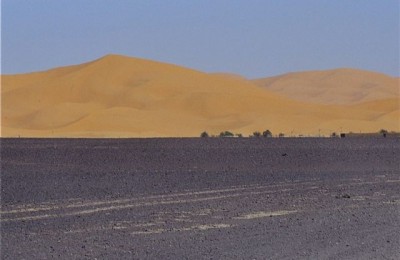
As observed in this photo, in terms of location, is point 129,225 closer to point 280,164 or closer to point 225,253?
point 225,253

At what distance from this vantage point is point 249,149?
36.5 metres

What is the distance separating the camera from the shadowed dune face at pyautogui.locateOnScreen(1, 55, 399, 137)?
8244 centimetres

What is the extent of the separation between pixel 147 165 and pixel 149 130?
167 ft

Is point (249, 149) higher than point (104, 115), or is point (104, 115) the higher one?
point (104, 115)

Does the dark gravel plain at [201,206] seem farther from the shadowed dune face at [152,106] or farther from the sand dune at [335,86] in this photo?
the sand dune at [335,86]

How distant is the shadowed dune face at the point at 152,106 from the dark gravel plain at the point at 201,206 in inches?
1590

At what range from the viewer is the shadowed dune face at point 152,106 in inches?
3246

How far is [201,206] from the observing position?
56.5 feet

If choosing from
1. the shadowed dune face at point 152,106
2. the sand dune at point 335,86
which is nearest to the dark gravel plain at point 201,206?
the shadowed dune face at point 152,106

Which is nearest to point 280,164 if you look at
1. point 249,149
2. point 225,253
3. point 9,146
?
point 249,149

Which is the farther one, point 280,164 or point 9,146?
point 9,146

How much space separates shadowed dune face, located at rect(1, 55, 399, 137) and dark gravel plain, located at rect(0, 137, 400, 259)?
133ft

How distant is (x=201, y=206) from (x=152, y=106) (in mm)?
79737

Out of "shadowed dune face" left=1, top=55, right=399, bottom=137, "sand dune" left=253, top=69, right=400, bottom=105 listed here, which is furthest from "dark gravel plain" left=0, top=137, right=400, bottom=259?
"sand dune" left=253, top=69, right=400, bottom=105
